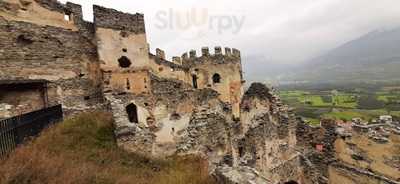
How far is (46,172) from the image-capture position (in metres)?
7.98

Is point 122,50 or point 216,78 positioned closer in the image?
point 122,50

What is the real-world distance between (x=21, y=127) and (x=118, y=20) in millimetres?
10748

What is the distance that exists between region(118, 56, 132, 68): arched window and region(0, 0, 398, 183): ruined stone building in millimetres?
68

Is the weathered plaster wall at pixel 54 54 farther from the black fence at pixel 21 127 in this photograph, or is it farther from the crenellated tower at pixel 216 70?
the crenellated tower at pixel 216 70

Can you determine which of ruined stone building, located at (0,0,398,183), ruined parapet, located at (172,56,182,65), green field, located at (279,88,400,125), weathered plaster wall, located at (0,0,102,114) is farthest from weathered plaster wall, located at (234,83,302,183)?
green field, located at (279,88,400,125)

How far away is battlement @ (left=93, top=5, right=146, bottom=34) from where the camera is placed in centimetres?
1922

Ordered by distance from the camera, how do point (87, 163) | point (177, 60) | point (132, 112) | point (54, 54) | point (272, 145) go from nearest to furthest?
point (87, 163)
point (272, 145)
point (54, 54)
point (132, 112)
point (177, 60)

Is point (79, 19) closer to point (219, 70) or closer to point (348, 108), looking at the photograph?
point (219, 70)

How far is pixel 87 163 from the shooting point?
1007cm

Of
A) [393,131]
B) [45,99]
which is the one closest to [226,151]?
[393,131]

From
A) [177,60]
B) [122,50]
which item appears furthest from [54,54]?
[177,60]

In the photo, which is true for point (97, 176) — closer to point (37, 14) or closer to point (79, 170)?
point (79, 170)

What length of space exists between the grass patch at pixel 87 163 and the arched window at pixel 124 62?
719 cm

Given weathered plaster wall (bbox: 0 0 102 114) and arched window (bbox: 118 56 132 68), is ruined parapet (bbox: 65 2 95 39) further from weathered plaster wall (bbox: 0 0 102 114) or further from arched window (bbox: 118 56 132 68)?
arched window (bbox: 118 56 132 68)
